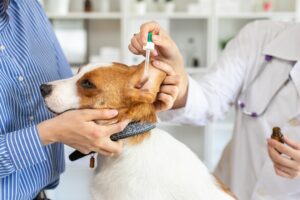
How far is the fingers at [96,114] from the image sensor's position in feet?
3.01

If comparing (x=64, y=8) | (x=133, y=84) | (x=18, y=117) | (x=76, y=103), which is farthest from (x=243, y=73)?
(x=64, y=8)

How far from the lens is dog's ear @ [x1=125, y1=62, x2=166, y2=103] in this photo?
1004 mm

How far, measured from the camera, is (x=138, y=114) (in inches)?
39.8

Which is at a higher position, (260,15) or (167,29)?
(260,15)

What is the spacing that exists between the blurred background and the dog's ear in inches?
80.8

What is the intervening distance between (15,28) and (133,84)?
37cm

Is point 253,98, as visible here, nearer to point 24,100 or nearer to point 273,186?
point 273,186

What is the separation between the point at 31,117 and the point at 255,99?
75 cm

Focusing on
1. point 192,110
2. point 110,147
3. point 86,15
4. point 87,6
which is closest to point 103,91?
point 110,147

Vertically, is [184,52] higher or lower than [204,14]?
lower

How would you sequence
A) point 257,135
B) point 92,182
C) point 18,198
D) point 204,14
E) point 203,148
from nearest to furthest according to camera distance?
point 18,198 < point 92,182 < point 257,135 < point 204,14 < point 203,148

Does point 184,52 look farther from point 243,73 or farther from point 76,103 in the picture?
point 76,103

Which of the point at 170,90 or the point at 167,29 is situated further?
the point at 167,29

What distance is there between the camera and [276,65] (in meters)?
1.41
